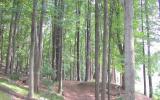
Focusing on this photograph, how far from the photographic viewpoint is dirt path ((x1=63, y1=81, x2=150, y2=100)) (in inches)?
972

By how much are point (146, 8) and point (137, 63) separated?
5442mm

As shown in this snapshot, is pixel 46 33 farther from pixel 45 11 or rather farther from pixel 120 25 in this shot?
pixel 45 11

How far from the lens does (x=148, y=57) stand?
29469mm

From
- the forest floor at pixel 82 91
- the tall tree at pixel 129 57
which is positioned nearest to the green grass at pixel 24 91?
the forest floor at pixel 82 91

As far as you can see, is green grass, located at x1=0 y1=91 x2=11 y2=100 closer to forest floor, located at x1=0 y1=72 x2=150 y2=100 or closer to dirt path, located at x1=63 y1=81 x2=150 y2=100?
forest floor, located at x1=0 y1=72 x2=150 y2=100

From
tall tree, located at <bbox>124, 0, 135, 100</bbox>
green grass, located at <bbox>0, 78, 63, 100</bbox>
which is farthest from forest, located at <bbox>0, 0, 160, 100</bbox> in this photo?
tall tree, located at <bbox>124, 0, 135, 100</bbox>

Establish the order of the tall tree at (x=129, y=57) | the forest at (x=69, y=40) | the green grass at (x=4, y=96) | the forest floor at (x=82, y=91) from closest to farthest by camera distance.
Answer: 1. the tall tree at (x=129, y=57)
2. the green grass at (x=4, y=96)
3. the forest at (x=69, y=40)
4. the forest floor at (x=82, y=91)

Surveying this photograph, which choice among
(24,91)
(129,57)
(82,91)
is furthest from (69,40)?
(129,57)

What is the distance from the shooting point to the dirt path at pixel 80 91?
24698 millimetres

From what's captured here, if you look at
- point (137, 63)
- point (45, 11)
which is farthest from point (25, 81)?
point (137, 63)

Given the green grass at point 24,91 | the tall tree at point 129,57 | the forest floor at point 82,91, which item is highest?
the tall tree at point 129,57

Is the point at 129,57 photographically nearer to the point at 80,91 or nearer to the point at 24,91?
the point at 24,91

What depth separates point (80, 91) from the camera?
26.7 meters

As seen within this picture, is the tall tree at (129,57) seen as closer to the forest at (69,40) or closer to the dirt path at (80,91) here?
the forest at (69,40)
